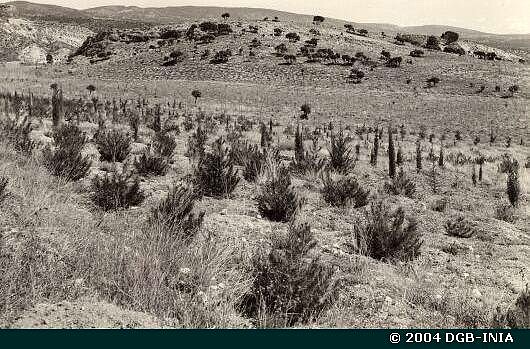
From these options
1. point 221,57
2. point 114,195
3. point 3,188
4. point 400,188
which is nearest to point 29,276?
point 3,188

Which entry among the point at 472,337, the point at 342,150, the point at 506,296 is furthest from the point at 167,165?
the point at 472,337

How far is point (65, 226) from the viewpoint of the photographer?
5.78 meters

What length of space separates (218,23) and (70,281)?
5443cm

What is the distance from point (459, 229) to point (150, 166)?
5836 mm

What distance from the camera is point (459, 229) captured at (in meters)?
8.34

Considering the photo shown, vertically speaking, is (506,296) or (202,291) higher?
(202,291)

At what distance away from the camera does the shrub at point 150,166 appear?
9.98 m

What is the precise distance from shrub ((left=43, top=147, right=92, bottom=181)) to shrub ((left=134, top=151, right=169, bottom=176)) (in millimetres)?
1186

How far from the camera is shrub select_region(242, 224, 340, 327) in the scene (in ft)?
15.2

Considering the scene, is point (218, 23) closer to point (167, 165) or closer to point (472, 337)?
point (167, 165)

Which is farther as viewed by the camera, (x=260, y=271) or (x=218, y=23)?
(x=218, y=23)

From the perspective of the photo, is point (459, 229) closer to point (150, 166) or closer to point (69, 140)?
point (150, 166)

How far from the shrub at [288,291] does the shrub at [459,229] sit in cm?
399

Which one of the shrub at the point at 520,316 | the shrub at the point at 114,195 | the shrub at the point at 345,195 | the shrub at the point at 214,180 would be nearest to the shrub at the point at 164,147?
the shrub at the point at 214,180
